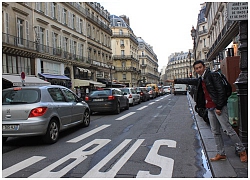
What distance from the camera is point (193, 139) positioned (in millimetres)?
7293

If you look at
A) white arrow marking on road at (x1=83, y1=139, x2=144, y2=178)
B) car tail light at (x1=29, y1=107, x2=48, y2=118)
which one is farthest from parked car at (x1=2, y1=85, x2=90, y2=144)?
white arrow marking on road at (x1=83, y1=139, x2=144, y2=178)

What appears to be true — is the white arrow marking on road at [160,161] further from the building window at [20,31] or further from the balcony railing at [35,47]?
the building window at [20,31]

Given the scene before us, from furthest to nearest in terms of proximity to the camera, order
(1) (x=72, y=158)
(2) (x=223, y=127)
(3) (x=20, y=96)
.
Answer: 1. (3) (x=20, y=96)
2. (1) (x=72, y=158)
3. (2) (x=223, y=127)

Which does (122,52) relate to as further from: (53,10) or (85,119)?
Result: (85,119)

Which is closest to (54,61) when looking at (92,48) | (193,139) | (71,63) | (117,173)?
(71,63)

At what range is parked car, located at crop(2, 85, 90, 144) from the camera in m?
6.59

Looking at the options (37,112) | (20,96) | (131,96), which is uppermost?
(20,96)

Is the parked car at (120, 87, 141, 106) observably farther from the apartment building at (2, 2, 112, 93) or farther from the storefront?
the storefront

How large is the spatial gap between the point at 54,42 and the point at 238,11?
28268 millimetres

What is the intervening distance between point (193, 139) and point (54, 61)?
2502 centimetres

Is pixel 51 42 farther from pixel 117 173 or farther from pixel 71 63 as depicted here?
pixel 117 173

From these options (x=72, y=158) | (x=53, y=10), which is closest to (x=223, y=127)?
(x=72, y=158)

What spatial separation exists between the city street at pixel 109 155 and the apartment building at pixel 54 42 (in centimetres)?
1416

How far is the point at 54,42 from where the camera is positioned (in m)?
30.6
